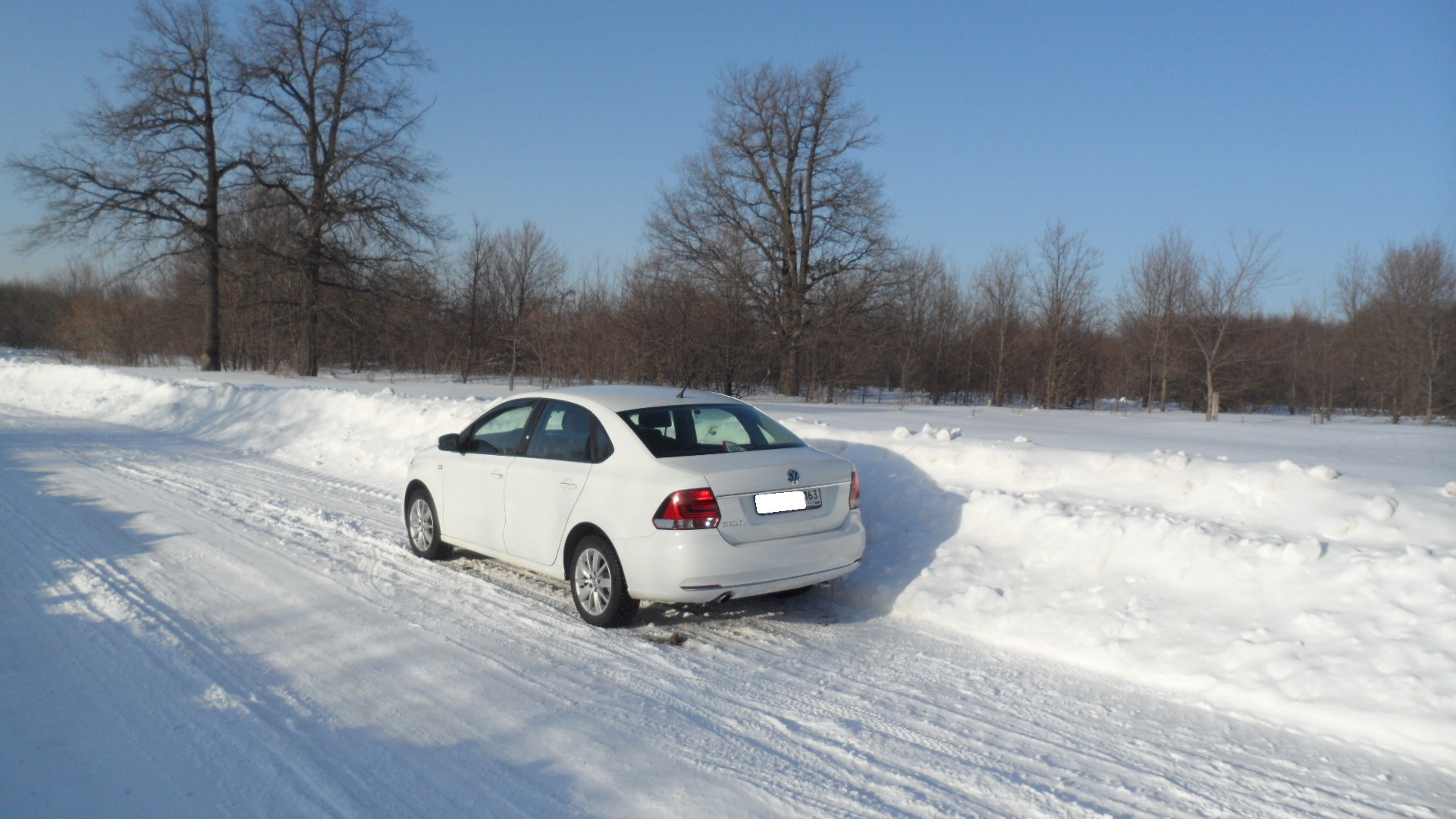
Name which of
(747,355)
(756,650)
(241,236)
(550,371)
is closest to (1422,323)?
(747,355)

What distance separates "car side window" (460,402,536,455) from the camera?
23.0 ft

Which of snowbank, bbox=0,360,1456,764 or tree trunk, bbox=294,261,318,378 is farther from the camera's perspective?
tree trunk, bbox=294,261,318,378

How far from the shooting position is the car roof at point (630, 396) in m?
6.38

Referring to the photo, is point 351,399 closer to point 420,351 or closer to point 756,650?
point 756,650

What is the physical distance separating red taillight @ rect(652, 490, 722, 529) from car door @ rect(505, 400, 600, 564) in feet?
2.84

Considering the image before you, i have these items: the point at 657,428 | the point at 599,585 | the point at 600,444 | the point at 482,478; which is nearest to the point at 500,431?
the point at 482,478

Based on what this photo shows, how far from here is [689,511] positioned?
5.40 metres

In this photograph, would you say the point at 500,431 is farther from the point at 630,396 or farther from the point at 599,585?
the point at 599,585

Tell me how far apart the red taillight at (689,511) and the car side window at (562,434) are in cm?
Answer: 96

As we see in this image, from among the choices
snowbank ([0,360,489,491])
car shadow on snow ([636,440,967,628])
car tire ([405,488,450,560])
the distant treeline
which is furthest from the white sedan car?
the distant treeline

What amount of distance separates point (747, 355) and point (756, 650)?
23.7 m

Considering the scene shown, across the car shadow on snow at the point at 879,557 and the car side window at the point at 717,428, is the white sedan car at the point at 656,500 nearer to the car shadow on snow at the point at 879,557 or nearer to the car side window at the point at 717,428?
the car side window at the point at 717,428

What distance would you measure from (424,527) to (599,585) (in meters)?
2.74

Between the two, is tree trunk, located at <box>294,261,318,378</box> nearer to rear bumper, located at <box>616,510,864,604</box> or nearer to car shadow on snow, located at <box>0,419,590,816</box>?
car shadow on snow, located at <box>0,419,590,816</box>
